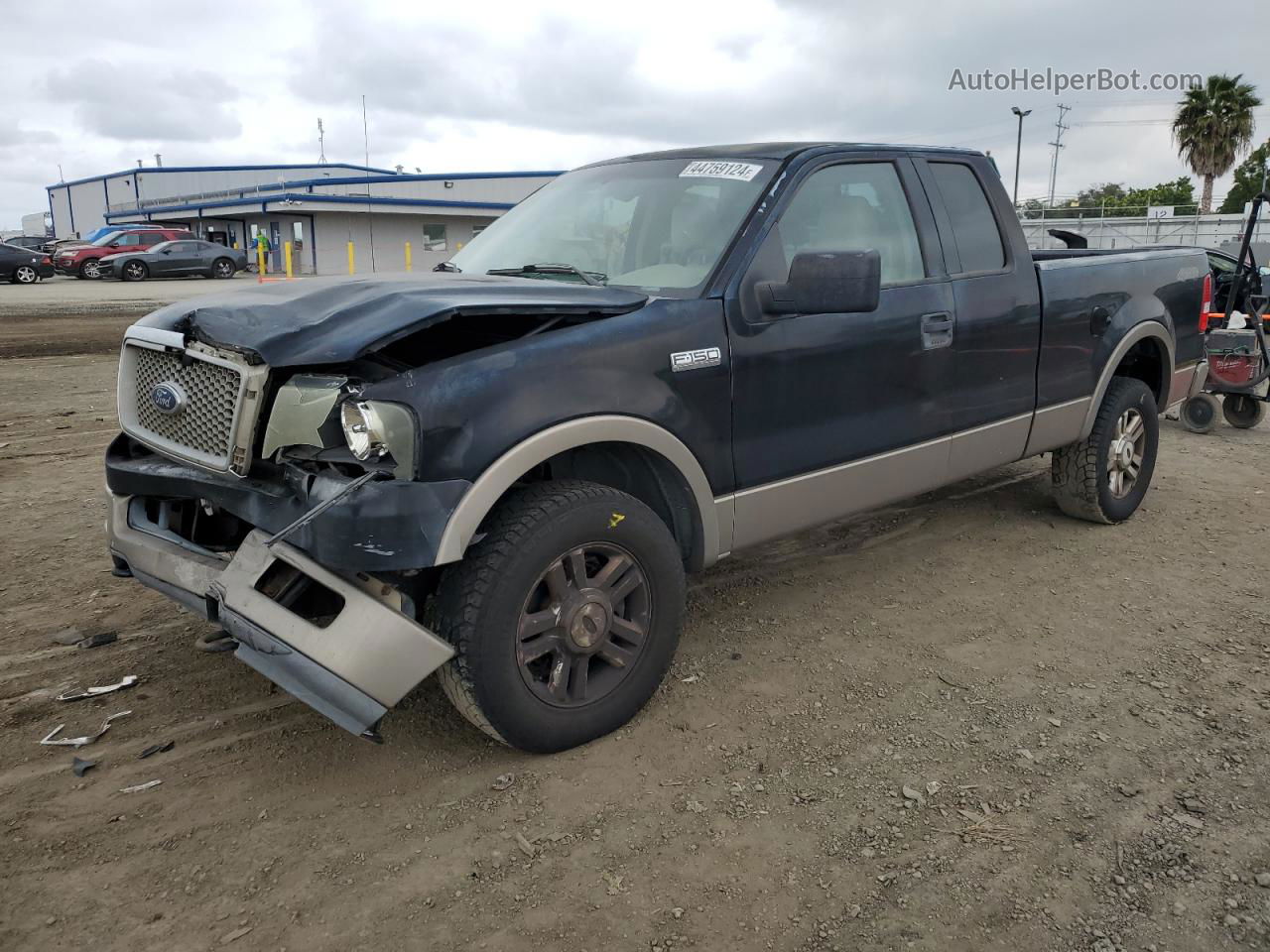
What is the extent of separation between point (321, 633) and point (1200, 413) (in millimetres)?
8442

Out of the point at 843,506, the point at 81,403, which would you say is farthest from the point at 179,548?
the point at 81,403

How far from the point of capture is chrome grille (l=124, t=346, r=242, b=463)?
9.59ft

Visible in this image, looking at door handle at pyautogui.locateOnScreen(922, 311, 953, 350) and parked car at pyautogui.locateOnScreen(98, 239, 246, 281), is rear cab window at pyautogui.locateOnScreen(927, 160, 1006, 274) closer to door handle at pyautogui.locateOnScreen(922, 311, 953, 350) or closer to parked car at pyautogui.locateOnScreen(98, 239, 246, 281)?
door handle at pyautogui.locateOnScreen(922, 311, 953, 350)

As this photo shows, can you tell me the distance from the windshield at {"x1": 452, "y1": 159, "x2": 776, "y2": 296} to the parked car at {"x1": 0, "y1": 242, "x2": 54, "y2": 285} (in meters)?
30.3

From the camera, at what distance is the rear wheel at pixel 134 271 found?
30547 mm

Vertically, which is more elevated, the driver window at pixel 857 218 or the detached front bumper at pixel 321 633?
the driver window at pixel 857 218

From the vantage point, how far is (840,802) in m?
2.94

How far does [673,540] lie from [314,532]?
4.02ft

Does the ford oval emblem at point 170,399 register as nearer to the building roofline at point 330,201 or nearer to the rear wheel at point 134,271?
the rear wheel at point 134,271

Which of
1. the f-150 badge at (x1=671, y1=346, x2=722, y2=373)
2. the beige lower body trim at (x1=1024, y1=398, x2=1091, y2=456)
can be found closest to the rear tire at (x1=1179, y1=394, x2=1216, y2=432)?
the beige lower body trim at (x1=1024, y1=398, x2=1091, y2=456)

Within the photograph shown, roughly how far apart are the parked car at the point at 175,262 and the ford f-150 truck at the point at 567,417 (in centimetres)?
3065

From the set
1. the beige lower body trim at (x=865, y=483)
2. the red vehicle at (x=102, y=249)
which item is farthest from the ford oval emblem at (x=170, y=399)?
the red vehicle at (x=102, y=249)

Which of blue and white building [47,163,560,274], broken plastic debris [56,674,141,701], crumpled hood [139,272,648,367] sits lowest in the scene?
broken plastic debris [56,674,141,701]

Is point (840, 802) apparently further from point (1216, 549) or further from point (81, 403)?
point (81, 403)
